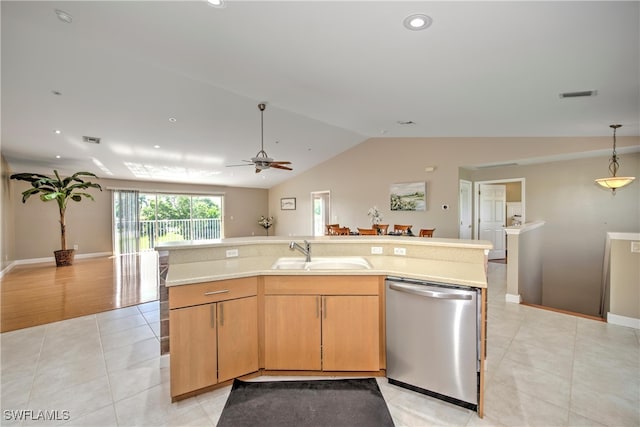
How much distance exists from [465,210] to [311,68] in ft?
17.1

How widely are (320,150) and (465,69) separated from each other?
211 inches

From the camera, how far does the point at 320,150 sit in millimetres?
7598

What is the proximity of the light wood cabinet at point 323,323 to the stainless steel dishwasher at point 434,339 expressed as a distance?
0.46ft

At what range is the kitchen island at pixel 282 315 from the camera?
189 centimetres

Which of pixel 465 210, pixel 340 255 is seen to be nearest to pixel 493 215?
pixel 465 210

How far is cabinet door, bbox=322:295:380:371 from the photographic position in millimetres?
2068

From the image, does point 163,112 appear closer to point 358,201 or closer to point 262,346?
point 262,346

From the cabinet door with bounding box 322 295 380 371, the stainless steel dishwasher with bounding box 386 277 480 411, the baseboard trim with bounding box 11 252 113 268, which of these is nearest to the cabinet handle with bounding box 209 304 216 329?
the cabinet door with bounding box 322 295 380 371

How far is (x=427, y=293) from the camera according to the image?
1836mm

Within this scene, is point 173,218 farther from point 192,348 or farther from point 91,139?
point 192,348

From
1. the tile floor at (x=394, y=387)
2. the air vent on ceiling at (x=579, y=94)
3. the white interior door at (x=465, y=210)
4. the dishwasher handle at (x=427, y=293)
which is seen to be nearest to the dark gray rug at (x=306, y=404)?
the tile floor at (x=394, y=387)

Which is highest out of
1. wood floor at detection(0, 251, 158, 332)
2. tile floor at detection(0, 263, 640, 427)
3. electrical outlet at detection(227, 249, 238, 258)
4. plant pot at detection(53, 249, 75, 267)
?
electrical outlet at detection(227, 249, 238, 258)

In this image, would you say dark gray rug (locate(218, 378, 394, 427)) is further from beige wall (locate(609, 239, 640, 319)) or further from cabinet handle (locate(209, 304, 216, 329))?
beige wall (locate(609, 239, 640, 319))

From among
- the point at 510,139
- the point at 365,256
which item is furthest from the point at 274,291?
the point at 510,139
